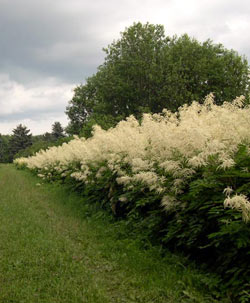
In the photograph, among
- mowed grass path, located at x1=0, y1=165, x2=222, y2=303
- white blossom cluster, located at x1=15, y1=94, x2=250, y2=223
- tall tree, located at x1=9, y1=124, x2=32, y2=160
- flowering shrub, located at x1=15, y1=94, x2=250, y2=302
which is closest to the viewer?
flowering shrub, located at x1=15, y1=94, x2=250, y2=302

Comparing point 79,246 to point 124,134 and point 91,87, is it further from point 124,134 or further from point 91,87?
point 91,87

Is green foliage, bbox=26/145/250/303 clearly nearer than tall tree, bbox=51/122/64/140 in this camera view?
Yes

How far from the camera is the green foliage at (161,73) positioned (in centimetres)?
3172

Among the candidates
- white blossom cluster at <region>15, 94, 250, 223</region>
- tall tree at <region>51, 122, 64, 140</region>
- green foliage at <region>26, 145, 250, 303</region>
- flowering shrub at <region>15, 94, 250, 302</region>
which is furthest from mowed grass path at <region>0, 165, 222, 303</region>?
tall tree at <region>51, 122, 64, 140</region>

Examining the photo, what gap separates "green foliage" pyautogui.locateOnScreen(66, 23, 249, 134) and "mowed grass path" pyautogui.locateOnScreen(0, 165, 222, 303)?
22947mm

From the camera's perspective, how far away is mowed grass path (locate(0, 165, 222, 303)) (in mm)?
4410

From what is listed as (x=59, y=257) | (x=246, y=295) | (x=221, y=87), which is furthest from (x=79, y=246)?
(x=221, y=87)

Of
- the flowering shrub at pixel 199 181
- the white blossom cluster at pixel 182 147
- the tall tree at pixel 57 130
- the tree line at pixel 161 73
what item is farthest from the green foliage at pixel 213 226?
the tall tree at pixel 57 130

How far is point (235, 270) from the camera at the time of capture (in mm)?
4066

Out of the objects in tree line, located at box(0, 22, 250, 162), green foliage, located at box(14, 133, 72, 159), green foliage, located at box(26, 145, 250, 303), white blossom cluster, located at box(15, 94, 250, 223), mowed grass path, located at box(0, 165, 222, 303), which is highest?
tree line, located at box(0, 22, 250, 162)

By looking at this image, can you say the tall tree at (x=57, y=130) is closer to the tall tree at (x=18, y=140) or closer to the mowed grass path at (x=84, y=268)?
the tall tree at (x=18, y=140)

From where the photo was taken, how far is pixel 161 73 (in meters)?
32.2

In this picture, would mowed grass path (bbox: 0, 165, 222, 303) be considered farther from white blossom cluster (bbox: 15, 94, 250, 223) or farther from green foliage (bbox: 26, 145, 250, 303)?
white blossom cluster (bbox: 15, 94, 250, 223)

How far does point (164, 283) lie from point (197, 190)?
150cm
